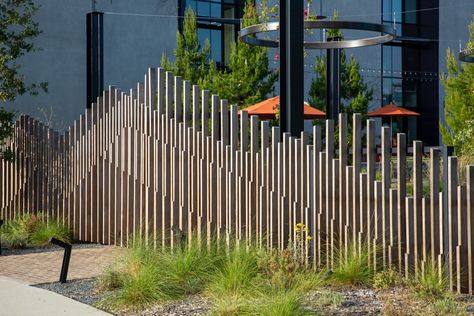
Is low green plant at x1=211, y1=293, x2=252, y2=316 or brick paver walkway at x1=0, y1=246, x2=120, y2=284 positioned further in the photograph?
brick paver walkway at x1=0, y1=246, x2=120, y2=284

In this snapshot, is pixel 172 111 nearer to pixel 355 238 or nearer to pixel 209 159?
pixel 209 159

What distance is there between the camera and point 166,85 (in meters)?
11.7

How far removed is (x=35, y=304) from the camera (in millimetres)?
8375

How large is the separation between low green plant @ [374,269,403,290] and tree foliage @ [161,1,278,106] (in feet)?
67.5

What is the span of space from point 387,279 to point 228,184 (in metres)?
3.11

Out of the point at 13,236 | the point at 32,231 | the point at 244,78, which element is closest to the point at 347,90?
the point at 244,78

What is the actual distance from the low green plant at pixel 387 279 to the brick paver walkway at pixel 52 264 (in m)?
3.67

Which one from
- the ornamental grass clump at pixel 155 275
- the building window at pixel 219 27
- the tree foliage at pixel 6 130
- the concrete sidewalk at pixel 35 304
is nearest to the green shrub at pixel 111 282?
the ornamental grass clump at pixel 155 275

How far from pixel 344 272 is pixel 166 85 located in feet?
14.3

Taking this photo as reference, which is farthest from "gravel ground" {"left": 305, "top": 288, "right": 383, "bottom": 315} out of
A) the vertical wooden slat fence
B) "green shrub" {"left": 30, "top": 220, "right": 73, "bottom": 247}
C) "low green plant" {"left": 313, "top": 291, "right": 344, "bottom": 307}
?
"green shrub" {"left": 30, "top": 220, "right": 73, "bottom": 247}

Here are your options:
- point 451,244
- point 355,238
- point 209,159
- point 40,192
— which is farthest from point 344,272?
point 40,192

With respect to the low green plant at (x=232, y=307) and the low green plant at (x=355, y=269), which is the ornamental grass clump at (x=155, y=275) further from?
the low green plant at (x=355, y=269)

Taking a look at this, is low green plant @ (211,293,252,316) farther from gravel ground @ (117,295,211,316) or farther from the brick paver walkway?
the brick paver walkway

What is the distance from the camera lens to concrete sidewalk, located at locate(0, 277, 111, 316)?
26.0 feet
